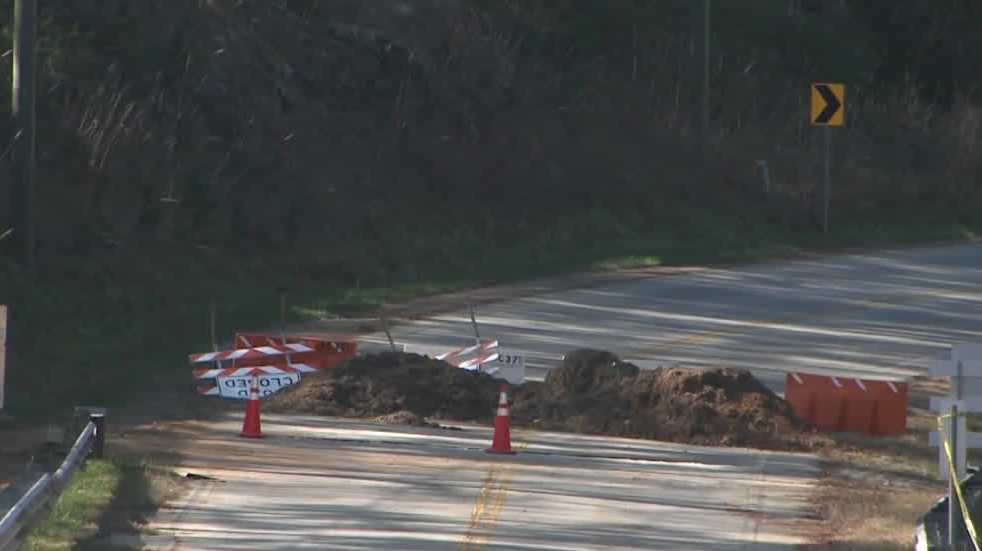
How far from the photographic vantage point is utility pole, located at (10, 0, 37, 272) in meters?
22.4

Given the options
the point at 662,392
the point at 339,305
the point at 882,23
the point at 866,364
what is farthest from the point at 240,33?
the point at 882,23

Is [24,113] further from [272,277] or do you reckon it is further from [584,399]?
[584,399]

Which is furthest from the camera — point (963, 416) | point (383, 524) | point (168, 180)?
point (168, 180)

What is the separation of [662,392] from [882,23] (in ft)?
141

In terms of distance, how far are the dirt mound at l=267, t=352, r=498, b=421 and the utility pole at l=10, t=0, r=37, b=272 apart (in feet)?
19.2

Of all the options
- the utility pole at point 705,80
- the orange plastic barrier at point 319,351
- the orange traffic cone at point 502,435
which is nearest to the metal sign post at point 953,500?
the orange traffic cone at point 502,435

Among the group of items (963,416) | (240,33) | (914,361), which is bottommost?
(914,361)

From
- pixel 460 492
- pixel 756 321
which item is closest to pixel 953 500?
pixel 460 492

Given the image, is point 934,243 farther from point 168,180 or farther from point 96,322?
point 96,322

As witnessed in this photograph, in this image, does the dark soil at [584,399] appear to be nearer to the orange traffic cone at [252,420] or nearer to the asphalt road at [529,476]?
the asphalt road at [529,476]

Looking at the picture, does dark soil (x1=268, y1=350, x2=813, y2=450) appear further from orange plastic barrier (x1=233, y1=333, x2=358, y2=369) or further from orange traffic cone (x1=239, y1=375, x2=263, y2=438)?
orange traffic cone (x1=239, y1=375, x2=263, y2=438)

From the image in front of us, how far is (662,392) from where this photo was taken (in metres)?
18.0

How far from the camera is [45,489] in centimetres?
1072

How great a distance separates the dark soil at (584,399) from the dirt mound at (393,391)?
0.4 inches
